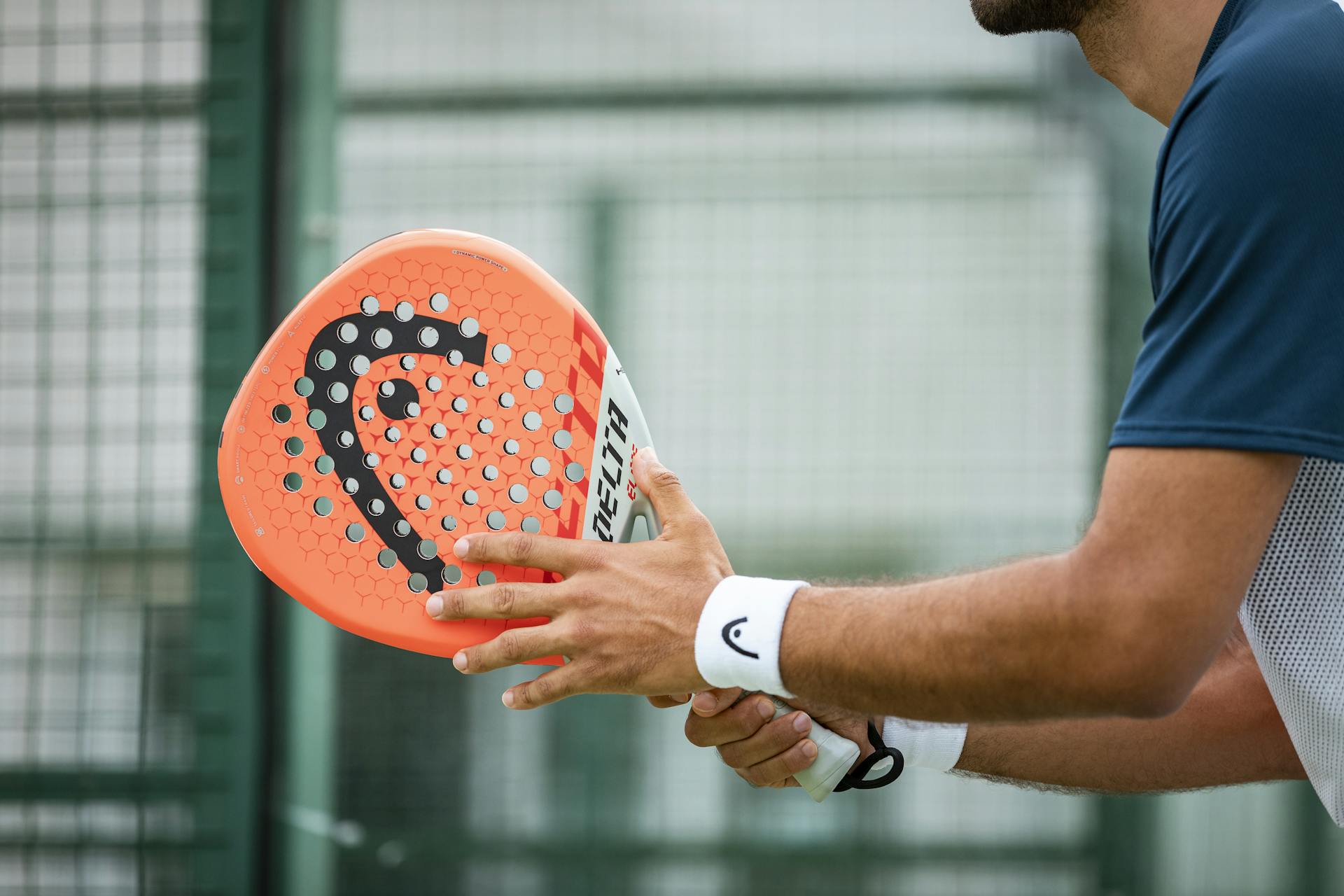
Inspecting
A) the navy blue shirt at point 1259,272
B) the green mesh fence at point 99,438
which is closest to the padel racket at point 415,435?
the navy blue shirt at point 1259,272

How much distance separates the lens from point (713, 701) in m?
1.33

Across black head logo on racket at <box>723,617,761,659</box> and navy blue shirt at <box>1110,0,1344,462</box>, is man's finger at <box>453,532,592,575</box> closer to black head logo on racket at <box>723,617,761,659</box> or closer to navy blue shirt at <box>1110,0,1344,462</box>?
black head logo on racket at <box>723,617,761,659</box>

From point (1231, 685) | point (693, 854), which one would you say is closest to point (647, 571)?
point (1231, 685)

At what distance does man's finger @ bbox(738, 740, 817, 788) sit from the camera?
4.57ft

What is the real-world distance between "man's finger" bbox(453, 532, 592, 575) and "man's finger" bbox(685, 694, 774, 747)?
323 mm

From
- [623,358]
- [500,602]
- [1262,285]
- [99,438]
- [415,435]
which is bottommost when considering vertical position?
[99,438]

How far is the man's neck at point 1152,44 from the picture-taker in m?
1.19

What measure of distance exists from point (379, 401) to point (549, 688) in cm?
34

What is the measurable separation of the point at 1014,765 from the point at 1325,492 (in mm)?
560

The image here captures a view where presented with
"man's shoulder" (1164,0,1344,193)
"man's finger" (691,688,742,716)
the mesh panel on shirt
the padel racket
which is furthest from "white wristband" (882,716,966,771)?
"man's shoulder" (1164,0,1344,193)

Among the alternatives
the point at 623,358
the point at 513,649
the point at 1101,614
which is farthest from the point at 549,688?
the point at 623,358

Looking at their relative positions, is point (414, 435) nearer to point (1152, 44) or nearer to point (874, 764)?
point (874, 764)

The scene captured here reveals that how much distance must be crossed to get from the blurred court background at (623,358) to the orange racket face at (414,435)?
1276 mm

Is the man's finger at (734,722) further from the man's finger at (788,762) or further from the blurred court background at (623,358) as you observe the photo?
the blurred court background at (623,358)
